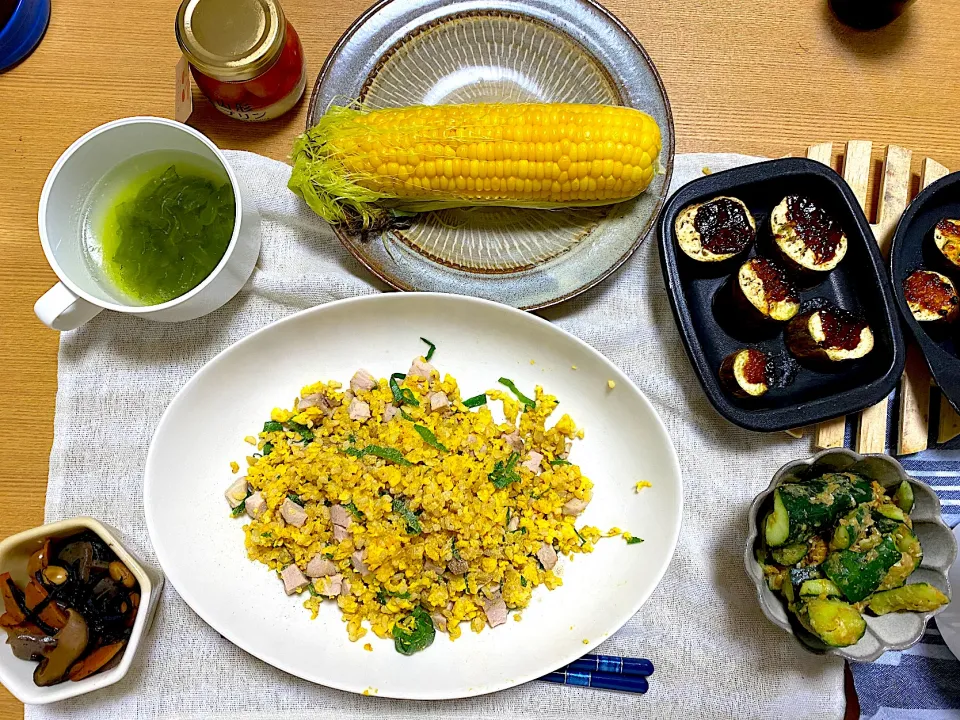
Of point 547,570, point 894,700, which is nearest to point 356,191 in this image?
point 547,570

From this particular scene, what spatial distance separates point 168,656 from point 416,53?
58.6 inches

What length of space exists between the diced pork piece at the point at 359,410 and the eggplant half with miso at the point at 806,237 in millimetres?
988

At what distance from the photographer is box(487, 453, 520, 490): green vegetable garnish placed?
58.5 inches

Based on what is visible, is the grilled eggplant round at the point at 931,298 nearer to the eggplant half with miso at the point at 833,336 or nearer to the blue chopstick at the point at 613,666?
the eggplant half with miso at the point at 833,336

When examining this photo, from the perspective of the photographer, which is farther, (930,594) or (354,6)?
(354,6)

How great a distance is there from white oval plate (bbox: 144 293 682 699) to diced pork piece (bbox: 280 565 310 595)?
51 millimetres

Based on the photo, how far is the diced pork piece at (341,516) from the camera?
1458mm

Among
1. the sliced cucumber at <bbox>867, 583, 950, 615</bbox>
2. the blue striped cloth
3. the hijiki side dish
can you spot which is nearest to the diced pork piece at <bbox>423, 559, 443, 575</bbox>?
the hijiki side dish

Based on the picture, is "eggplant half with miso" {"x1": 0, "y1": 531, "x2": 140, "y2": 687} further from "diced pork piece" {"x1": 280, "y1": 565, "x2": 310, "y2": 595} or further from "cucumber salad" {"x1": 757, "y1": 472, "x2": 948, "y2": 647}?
"cucumber salad" {"x1": 757, "y1": 472, "x2": 948, "y2": 647}

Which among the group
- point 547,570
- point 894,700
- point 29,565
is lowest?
point 894,700

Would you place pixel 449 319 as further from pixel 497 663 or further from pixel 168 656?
pixel 168 656

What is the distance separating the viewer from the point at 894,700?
62.0 inches

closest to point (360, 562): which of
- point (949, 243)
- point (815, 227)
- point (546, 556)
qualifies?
point (546, 556)

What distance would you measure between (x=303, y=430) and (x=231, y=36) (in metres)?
0.86
